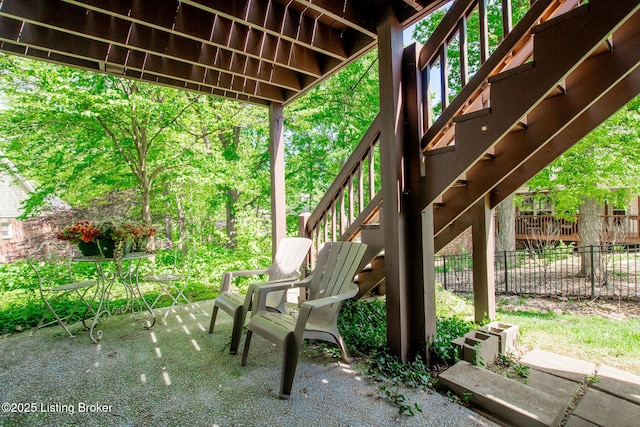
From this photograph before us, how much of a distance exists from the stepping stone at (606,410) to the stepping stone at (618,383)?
0.25ft

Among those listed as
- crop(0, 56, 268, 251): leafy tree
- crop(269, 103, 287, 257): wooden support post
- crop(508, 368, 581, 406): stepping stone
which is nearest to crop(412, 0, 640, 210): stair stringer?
crop(508, 368, 581, 406): stepping stone

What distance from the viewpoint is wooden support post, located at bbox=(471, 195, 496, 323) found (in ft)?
10.3

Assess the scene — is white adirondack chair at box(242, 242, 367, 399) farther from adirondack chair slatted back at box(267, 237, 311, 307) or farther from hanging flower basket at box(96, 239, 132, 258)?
hanging flower basket at box(96, 239, 132, 258)

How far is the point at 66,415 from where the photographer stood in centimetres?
189

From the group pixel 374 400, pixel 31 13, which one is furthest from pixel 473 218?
Answer: pixel 31 13

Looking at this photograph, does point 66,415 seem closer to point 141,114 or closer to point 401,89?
point 401,89

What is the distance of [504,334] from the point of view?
267 centimetres

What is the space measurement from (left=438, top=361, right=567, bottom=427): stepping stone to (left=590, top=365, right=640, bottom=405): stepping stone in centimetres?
57

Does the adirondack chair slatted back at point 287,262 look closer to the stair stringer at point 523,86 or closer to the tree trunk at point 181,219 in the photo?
the stair stringer at point 523,86

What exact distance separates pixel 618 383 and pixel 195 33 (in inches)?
161

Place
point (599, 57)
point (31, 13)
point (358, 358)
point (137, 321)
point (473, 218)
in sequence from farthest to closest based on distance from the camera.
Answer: point (137, 321), point (473, 218), point (358, 358), point (31, 13), point (599, 57)

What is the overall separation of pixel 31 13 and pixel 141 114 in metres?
3.31

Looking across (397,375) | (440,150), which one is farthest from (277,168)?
(397,375)

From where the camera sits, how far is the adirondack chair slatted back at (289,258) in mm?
3150
